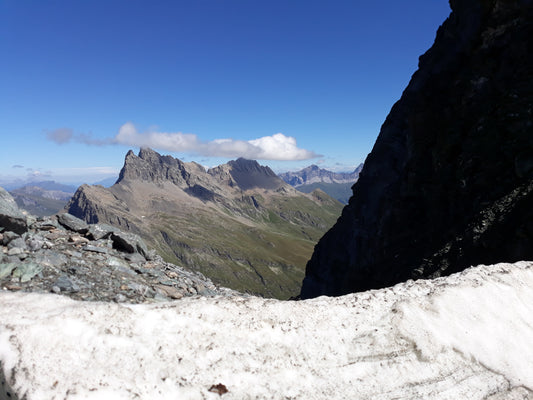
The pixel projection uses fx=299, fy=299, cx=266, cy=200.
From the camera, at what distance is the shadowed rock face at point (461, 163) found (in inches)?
838

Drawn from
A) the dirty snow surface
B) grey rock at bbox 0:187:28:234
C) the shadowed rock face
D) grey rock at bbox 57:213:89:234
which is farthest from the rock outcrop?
the shadowed rock face

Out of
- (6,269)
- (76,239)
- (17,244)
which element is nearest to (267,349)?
(6,269)

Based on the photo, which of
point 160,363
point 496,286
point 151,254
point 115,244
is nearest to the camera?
point 160,363

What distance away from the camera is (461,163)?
92.0 feet

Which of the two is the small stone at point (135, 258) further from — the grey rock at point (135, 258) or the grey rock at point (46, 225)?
the grey rock at point (46, 225)

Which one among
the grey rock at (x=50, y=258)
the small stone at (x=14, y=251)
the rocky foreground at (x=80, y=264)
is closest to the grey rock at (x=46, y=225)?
the rocky foreground at (x=80, y=264)

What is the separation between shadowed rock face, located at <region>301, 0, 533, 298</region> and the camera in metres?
21.3

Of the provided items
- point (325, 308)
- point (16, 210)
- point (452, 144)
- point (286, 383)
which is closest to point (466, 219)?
point (452, 144)

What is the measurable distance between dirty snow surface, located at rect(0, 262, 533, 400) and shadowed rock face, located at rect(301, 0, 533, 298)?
14608 millimetres

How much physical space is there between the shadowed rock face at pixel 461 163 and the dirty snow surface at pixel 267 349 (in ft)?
47.9

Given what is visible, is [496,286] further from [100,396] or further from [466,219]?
[466,219]

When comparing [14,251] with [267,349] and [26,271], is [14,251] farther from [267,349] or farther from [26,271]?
[267,349]

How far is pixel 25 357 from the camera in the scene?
5234 mm

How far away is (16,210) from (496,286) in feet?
72.6
